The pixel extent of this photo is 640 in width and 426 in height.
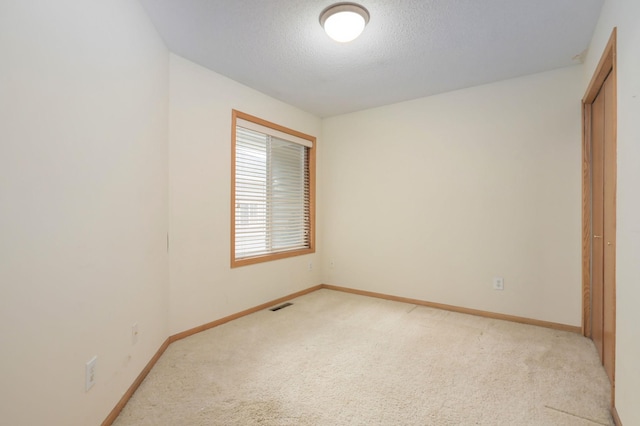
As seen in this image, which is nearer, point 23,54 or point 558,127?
point 23,54

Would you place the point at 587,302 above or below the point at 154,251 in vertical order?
below

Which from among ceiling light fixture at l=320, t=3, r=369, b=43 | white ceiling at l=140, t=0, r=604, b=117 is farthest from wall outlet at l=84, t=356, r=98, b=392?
ceiling light fixture at l=320, t=3, r=369, b=43

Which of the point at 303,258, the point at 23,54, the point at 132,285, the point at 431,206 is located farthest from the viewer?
the point at 303,258

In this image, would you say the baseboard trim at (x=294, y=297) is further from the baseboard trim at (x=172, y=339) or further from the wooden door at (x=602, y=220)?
the wooden door at (x=602, y=220)

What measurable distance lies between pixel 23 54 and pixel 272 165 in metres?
2.73

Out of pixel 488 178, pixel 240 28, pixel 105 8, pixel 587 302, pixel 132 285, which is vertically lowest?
pixel 587 302

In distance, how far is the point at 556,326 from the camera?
9.46ft

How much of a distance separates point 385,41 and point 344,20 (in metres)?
0.52

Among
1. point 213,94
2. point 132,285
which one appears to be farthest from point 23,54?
point 213,94

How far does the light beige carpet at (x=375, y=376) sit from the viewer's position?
168 centimetres

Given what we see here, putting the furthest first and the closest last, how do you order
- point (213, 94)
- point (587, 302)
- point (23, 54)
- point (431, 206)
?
point (431, 206), point (213, 94), point (587, 302), point (23, 54)

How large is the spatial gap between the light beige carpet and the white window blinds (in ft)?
3.30

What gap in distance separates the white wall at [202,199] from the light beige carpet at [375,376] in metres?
0.29

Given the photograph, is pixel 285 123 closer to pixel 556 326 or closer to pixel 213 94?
pixel 213 94
